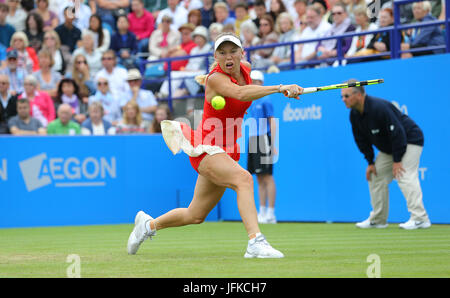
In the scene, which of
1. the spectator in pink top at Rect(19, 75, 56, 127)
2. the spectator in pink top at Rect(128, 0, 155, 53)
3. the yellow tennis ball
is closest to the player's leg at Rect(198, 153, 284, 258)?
the yellow tennis ball

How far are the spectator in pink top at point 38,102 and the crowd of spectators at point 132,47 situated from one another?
0.02 m

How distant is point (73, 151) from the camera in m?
16.0

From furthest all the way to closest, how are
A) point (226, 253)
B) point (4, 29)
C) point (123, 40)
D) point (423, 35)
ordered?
point (123, 40), point (4, 29), point (423, 35), point (226, 253)

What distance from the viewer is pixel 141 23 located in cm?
2186

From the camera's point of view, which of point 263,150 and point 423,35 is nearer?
point 423,35

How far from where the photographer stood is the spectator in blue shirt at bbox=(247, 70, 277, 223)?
1516 cm

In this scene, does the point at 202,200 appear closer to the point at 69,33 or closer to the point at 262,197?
the point at 262,197

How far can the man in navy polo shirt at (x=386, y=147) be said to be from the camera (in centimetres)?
1268

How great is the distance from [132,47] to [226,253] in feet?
42.6

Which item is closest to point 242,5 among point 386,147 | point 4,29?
point 4,29

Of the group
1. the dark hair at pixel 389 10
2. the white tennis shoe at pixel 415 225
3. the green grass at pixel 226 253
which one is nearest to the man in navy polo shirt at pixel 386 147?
the white tennis shoe at pixel 415 225

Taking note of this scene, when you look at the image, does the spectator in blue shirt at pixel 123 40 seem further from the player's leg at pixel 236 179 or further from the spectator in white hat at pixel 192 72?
the player's leg at pixel 236 179

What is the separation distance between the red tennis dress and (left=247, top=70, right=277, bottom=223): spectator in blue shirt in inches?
256

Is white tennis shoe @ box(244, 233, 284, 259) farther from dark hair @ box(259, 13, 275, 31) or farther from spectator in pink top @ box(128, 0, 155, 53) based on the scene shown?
spectator in pink top @ box(128, 0, 155, 53)
